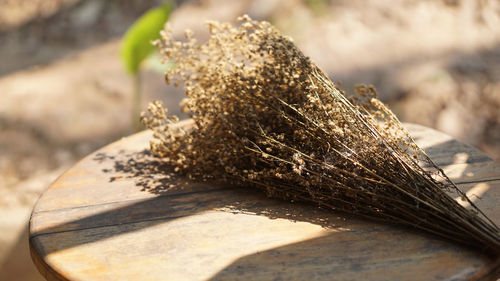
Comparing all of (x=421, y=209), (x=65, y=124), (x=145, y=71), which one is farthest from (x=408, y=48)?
(x=421, y=209)

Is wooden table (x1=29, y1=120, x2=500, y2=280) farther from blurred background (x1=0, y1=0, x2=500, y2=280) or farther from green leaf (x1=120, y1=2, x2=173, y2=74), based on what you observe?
blurred background (x1=0, y1=0, x2=500, y2=280)

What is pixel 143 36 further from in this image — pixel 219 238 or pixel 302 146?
pixel 219 238

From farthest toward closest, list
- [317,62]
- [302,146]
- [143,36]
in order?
[317,62]
[143,36]
[302,146]

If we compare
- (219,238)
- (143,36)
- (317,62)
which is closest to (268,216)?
(219,238)

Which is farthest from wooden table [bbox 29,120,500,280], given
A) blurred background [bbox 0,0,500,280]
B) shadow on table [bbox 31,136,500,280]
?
blurred background [bbox 0,0,500,280]

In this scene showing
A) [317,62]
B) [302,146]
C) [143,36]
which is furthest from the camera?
[317,62]

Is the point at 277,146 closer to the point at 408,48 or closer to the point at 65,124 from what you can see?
the point at 65,124
